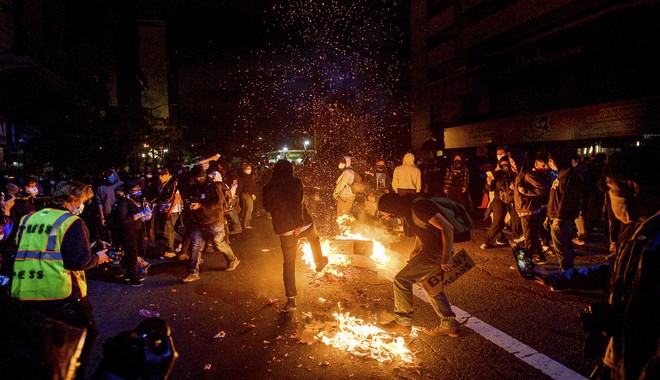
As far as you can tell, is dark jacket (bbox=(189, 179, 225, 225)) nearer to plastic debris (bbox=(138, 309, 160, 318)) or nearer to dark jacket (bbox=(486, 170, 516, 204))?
plastic debris (bbox=(138, 309, 160, 318))

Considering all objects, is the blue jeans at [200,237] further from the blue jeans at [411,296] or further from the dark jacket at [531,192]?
the dark jacket at [531,192]

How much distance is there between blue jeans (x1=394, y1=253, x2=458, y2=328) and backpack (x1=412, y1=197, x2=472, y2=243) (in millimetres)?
418

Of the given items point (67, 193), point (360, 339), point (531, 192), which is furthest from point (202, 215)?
point (531, 192)

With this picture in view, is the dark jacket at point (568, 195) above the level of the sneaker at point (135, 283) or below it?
above

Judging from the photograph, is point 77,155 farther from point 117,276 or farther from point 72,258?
point 72,258

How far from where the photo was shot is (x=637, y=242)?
1.96 meters

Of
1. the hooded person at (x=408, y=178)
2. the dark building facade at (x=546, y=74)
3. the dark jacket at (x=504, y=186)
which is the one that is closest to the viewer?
the dark jacket at (x=504, y=186)

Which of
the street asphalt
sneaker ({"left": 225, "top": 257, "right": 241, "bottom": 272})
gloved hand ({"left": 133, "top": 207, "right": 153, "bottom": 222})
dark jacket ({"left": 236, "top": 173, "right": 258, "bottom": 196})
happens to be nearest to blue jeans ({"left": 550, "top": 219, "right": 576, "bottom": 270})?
the street asphalt

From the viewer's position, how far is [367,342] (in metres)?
4.54

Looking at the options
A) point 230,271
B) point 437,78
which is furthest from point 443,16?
point 230,271

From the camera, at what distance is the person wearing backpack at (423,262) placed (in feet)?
14.6

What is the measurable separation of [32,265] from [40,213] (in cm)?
43

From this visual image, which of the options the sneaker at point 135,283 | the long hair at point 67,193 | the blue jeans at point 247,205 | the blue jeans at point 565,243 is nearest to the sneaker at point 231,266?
the sneaker at point 135,283

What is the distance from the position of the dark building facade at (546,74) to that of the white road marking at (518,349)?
32.6 feet
